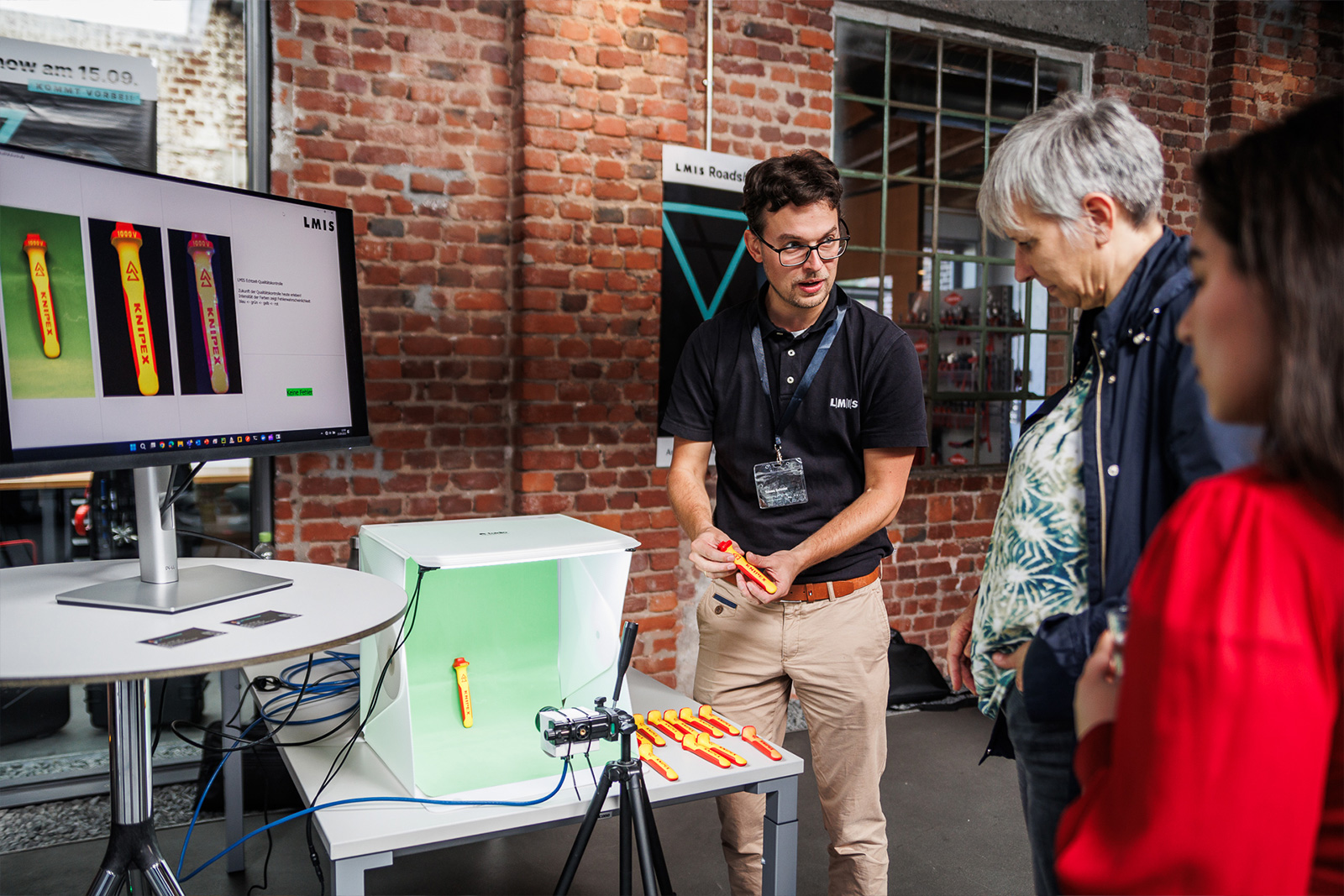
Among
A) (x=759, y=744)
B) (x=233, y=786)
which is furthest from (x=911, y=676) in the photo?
(x=233, y=786)

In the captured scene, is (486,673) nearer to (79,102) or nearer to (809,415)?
(809,415)

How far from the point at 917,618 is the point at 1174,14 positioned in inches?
124

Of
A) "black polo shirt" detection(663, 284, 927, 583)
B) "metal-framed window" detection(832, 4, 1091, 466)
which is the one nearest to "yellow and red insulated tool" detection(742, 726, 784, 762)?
"black polo shirt" detection(663, 284, 927, 583)

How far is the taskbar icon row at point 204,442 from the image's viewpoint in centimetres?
134

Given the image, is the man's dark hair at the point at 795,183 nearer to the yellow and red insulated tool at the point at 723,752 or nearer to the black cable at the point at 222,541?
the yellow and red insulated tool at the point at 723,752

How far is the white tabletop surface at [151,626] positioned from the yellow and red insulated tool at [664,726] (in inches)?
21.5

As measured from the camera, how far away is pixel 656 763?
4.89 feet

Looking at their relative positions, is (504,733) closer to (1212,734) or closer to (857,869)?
(857,869)

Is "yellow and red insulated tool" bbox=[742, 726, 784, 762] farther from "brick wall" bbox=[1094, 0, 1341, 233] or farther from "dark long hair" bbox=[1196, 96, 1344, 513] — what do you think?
"brick wall" bbox=[1094, 0, 1341, 233]

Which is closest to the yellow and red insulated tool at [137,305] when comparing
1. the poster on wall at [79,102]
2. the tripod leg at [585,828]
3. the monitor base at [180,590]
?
the monitor base at [180,590]

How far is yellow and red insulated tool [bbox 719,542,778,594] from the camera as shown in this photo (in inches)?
67.6

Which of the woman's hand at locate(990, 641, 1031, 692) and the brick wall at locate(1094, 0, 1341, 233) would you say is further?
the brick wall at locate(1094, 0, 1341, 233)

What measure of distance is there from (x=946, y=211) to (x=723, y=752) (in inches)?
127

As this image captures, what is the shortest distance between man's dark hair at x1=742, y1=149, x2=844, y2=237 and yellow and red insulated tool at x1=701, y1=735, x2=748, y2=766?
1.05 meters
